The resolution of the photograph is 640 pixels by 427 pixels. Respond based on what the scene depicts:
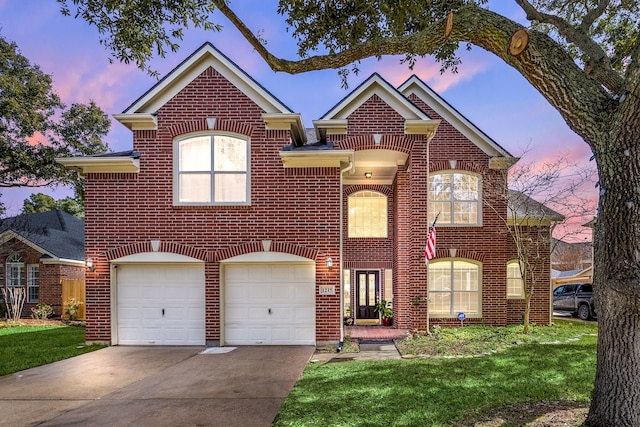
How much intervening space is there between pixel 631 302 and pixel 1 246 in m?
24.9

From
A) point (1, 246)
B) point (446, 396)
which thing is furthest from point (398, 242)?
point (1, 246)

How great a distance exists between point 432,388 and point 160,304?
24.6 feet

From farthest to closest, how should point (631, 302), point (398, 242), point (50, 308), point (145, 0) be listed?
point (50, 308) → point (398, 242) → point (145, 0) → point (631, 302)

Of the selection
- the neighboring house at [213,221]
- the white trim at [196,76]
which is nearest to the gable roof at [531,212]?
the neighboring house at [213,221]

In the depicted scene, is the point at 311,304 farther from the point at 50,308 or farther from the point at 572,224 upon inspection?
the point at 50,308

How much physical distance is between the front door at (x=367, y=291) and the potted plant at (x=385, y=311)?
352 mm

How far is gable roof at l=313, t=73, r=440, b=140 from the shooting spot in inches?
449

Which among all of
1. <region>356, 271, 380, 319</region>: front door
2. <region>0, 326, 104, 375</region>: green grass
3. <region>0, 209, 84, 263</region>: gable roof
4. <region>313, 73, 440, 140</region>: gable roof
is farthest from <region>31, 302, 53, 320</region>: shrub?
<region>313, 73, 440, 140</region>: gable roof

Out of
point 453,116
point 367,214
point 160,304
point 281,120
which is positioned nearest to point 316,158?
point 281,120

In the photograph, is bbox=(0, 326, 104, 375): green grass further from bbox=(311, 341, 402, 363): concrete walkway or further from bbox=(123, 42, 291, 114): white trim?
bbox=(123, 42, 291, 114): white trim

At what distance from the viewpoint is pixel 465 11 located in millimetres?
4848

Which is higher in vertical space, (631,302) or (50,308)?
(631,302)

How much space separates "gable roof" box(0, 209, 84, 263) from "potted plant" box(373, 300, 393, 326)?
15.9 m

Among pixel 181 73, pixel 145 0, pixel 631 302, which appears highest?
pixel 145 0
